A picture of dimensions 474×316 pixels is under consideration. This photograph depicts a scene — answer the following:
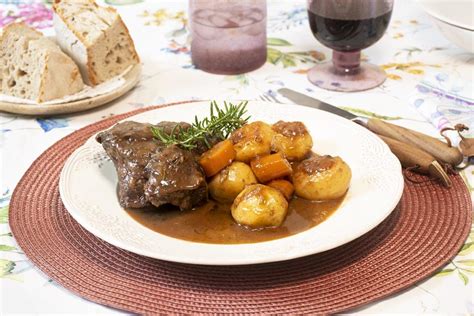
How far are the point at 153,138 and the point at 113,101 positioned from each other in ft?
2.03

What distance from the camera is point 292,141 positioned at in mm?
1546

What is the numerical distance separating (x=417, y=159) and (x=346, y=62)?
2.20 ft

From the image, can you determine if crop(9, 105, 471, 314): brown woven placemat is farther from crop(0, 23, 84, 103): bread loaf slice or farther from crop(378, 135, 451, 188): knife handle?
crop(0, 23, 84, 103): bread loaf slice

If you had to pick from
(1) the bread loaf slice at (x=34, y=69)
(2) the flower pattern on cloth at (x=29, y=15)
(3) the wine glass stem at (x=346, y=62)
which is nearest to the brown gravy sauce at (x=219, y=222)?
(1) the bread loaf slice at (x=34, y=69)

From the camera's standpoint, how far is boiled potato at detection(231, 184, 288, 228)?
1.35 m

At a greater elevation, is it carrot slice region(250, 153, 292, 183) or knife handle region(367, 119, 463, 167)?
carrot slice region(250, 153, 292, 183)

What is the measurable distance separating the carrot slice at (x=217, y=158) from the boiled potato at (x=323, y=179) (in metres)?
0.14

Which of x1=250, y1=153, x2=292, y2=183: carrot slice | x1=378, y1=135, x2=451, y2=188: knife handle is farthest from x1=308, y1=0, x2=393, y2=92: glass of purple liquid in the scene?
x1=250, y1=153, x2=292, y2=183: carrot slice

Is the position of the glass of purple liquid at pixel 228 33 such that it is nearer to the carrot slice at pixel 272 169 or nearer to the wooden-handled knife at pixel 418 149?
the wooden-handled knife at pixel 418 149

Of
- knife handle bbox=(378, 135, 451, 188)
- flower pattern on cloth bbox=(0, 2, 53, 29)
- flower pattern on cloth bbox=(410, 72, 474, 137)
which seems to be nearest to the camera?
knife handle bbox=(378, 135, 451, 188)

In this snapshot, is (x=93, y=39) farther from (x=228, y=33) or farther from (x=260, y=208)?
(x=260, y=208)

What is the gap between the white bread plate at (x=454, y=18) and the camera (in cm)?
211

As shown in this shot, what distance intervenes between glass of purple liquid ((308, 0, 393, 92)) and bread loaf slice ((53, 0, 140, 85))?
55 centimetres

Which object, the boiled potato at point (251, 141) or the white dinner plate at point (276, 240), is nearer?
the white dinner plate at point (276, 240)
